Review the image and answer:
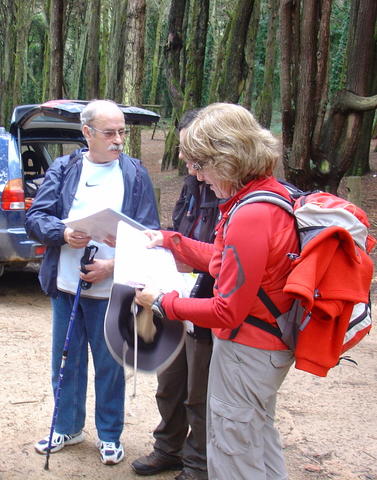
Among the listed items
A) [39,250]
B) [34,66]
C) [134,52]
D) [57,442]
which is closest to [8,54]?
[134,52]

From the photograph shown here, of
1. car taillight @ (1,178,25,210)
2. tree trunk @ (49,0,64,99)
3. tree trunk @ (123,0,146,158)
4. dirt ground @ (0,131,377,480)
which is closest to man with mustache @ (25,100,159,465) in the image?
dirt ground @ (0,131,377,480)

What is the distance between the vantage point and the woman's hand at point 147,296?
8.24ft

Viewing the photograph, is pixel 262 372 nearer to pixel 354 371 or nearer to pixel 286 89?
pixel 354 371

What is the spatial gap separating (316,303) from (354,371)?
342 centimetres

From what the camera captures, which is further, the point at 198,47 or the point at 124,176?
the point at 198,47

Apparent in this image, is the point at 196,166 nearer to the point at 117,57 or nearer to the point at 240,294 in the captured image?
the point at 240,294

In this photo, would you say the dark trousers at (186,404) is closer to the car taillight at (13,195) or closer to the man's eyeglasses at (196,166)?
the man's eyeglasses at (196,166)

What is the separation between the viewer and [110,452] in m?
3.62

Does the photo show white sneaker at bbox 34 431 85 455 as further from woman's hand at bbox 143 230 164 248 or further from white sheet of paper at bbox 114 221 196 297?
woman's hand at bbox 143 230 164 248

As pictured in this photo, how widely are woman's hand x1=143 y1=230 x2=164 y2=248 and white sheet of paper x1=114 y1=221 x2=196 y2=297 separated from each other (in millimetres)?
18

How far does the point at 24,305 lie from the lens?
23.0 feet

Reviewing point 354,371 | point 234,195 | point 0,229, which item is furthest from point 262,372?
point 0,229

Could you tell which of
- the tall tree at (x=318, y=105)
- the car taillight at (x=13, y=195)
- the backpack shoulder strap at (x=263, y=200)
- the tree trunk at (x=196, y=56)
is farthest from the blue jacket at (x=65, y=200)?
the tree trunk at (x=196, y=56)

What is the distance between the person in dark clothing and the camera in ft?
10.6
